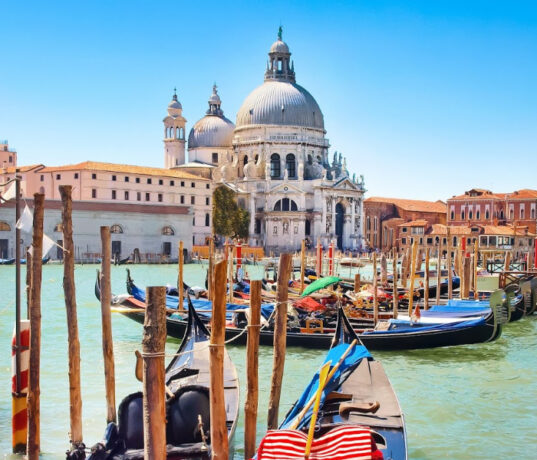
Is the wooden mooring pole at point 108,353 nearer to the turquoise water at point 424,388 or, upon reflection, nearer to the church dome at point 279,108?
the turquoise water at point 424,388

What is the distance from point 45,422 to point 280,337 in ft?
7.70

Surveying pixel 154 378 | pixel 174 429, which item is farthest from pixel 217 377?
pixel 174 429

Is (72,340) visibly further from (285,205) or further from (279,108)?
(279,108)

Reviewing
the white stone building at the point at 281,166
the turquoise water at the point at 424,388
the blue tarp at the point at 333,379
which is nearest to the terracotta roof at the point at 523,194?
the white stone building at the point at 281,166

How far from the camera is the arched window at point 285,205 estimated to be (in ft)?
140

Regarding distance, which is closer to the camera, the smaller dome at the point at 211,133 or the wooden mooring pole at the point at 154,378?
the wooden mooring pole at the point at 154,378

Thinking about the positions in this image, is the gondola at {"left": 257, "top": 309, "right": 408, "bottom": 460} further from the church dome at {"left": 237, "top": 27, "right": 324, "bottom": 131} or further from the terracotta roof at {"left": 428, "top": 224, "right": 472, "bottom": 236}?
the church dome at {"left": 237, "top": 27, "right": 324, "bottom": 131}

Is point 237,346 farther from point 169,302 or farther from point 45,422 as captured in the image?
point 45,422

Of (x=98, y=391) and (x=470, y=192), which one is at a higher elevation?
(x=470, y=192)

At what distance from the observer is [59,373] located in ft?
26.9

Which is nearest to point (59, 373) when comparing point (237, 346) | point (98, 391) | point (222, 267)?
point (98, 391)

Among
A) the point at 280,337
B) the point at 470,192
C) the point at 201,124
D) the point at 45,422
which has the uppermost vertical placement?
the point at 201,124

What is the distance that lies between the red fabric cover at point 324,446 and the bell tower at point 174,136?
42.6 metres

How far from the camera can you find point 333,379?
212 inches
